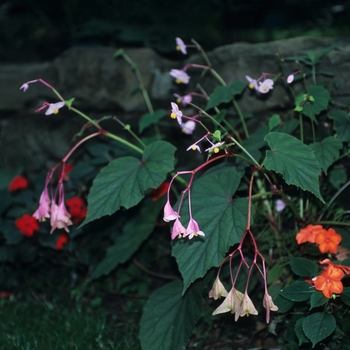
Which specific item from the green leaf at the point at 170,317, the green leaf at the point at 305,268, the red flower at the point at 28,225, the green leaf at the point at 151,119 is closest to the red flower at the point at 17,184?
the red flower at the point at 28,225

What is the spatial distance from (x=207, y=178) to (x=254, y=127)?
2.72 ft

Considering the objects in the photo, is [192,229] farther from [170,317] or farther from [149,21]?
[149,21]

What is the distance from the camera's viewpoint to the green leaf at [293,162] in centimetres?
170

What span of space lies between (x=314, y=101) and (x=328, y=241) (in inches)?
22.2

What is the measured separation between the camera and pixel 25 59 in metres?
3.83

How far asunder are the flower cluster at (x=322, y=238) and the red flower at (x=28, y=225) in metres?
1.32

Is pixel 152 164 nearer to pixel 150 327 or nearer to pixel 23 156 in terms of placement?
pixel 150 327

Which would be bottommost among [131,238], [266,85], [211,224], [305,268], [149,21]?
[131,238]

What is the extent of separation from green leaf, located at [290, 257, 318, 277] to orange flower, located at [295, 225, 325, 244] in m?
0.13

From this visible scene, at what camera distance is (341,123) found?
2195 millimetres

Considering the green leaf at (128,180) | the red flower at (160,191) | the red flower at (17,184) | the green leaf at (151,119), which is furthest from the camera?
the red flower at (17,184)

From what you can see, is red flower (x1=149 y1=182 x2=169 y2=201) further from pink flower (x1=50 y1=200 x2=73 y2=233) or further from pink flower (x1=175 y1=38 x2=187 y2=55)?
pink flower (x1=50 y1=200 x2=73 y2=233)

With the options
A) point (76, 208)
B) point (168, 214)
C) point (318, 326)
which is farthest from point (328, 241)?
point (76, 208)

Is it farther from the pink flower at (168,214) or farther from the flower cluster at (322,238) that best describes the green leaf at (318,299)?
the pink flower at (168,214)
